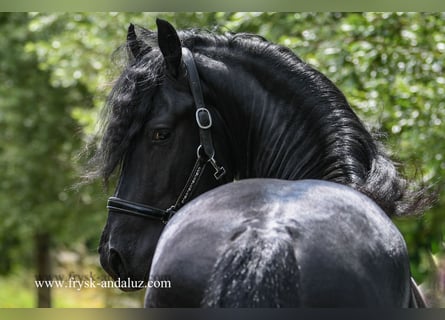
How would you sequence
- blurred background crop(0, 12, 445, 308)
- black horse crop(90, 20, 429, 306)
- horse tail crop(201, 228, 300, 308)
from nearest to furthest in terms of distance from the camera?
1. horse tail crop(201, 228, 300, 308)
2. black horse crop(90, 20, 429, 306)
3. blurred background crop(0, 12, 445, 308)

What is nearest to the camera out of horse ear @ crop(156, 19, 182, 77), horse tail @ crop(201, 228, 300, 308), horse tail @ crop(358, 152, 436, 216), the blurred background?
horse tail @ crop(201, 228, 300, 308)

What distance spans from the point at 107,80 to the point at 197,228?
161cm

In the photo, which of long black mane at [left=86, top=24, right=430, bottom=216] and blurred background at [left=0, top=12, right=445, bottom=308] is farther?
blurred background at [left=0, top=12, right=445, bottom=308]

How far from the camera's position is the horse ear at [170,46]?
2932mm

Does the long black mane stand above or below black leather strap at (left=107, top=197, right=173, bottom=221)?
above

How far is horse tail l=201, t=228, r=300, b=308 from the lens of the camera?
180cm

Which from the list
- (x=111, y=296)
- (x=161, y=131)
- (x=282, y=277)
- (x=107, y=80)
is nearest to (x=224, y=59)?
(x=161, y=131)

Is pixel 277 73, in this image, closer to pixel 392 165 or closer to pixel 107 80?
pixel 392 165

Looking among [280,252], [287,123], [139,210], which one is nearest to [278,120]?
[287,123]

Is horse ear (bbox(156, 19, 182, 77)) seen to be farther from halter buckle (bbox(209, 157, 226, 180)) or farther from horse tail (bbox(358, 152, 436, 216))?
horse tail (bbox(358, 152, 436, 216))

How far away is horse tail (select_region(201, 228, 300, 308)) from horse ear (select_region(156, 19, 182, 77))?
4.02 feet

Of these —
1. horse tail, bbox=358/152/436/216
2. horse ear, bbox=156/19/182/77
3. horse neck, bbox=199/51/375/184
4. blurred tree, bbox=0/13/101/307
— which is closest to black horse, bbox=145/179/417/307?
horse tail, bbox=358/152/436/216

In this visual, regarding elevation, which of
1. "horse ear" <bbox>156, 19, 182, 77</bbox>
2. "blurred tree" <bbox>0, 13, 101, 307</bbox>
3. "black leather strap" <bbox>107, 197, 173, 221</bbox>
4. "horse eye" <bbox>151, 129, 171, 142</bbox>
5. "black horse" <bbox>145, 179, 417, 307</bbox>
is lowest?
"blurred tree" <bbox>0, 13, 101, 307</bbox>

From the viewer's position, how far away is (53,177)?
1102cm
